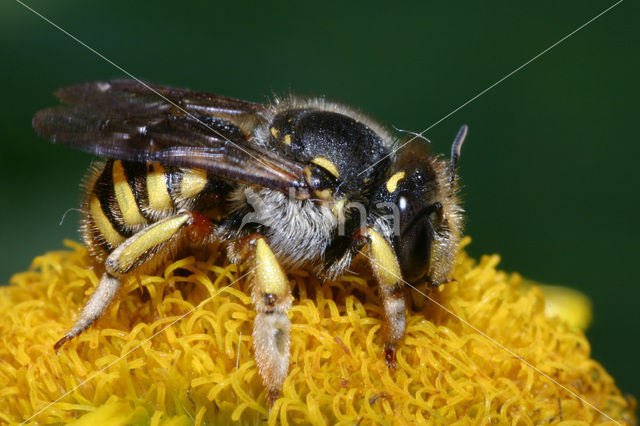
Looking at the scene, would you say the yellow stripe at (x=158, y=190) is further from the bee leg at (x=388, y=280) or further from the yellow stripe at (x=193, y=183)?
the bee leg at (x=388, y=280)

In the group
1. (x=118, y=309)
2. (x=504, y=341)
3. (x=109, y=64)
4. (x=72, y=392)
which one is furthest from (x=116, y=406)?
(x=109, y=64)

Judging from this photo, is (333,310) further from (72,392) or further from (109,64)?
(109,64)

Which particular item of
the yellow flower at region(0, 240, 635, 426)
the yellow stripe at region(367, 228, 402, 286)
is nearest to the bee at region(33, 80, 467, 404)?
the yellow stripe at region(367, 228, 402, 286)

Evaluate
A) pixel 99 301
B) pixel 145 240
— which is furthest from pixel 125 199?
pixel 99 301

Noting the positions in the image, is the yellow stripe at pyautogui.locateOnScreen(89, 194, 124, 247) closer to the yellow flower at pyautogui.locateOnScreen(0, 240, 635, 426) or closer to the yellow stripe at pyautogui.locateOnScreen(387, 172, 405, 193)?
the yellow flower at pyautogui.locateOnScreen(0, 240, 635, 426)

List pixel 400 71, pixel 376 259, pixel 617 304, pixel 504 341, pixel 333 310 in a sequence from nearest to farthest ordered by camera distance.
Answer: pixel 376 259 < pixel 333 310 < pixel 504 341 < pixel 617 304 < pixel 400 71

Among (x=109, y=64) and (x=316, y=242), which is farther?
(x=109, y=64)

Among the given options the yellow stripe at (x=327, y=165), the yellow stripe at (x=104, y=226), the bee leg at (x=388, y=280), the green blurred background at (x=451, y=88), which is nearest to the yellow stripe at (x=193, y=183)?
the yellow stripe at (x=104, y=226)
